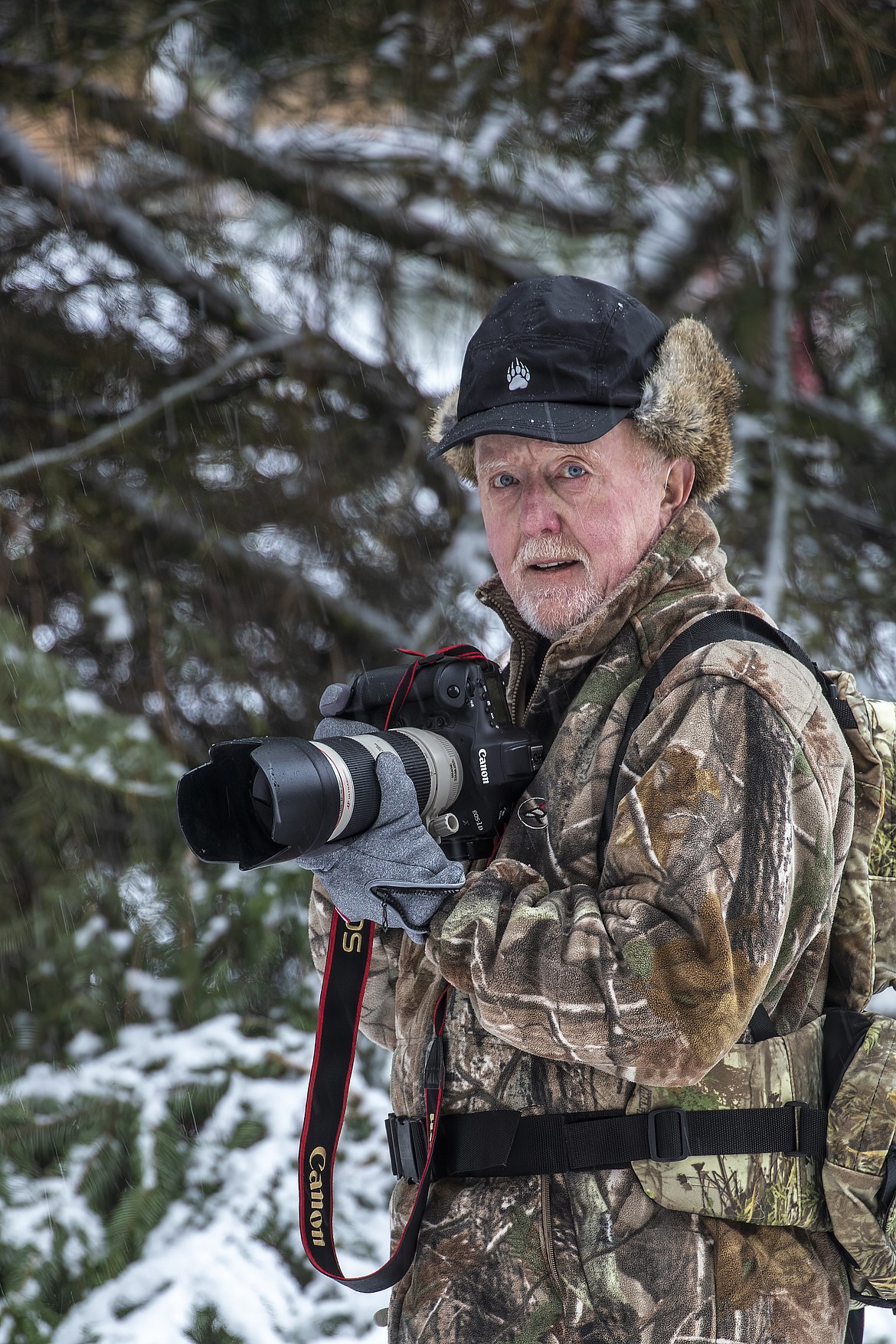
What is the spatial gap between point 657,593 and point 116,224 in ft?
9.46

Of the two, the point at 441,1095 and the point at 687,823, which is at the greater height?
the point at 687,823

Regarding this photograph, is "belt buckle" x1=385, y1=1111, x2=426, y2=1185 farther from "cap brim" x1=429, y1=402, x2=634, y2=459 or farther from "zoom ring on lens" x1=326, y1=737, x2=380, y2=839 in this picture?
"cap brim" x1=429, y1=402, x2=634, y2=459

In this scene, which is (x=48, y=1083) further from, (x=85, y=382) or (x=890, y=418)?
(x=890, y=418)

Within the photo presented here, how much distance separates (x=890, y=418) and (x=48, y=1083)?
334 cm

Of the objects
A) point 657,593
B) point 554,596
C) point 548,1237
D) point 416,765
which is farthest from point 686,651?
point 548,1237

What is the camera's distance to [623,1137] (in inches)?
52.3

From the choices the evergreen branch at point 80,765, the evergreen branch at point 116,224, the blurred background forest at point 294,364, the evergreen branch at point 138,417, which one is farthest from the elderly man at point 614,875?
the evergreen branch at point 116,224

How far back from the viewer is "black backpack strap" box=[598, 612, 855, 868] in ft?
4.61

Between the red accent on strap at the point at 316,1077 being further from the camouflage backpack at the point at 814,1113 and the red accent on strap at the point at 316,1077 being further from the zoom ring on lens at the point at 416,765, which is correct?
the camouflage backpack at the point at 814,1113

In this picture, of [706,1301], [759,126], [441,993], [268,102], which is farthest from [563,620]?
[268,102]

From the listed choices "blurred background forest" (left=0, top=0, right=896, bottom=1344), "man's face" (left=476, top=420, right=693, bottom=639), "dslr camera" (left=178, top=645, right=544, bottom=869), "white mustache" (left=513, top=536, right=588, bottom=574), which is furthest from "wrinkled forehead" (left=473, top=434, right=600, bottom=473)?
"blurred background forest" (left=0, top=0, right=896, bottom=1344)

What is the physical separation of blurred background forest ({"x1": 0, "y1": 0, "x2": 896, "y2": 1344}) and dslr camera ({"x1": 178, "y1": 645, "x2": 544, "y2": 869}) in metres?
1.72

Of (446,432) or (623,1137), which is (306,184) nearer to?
(446,432)

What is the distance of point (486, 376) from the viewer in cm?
158
